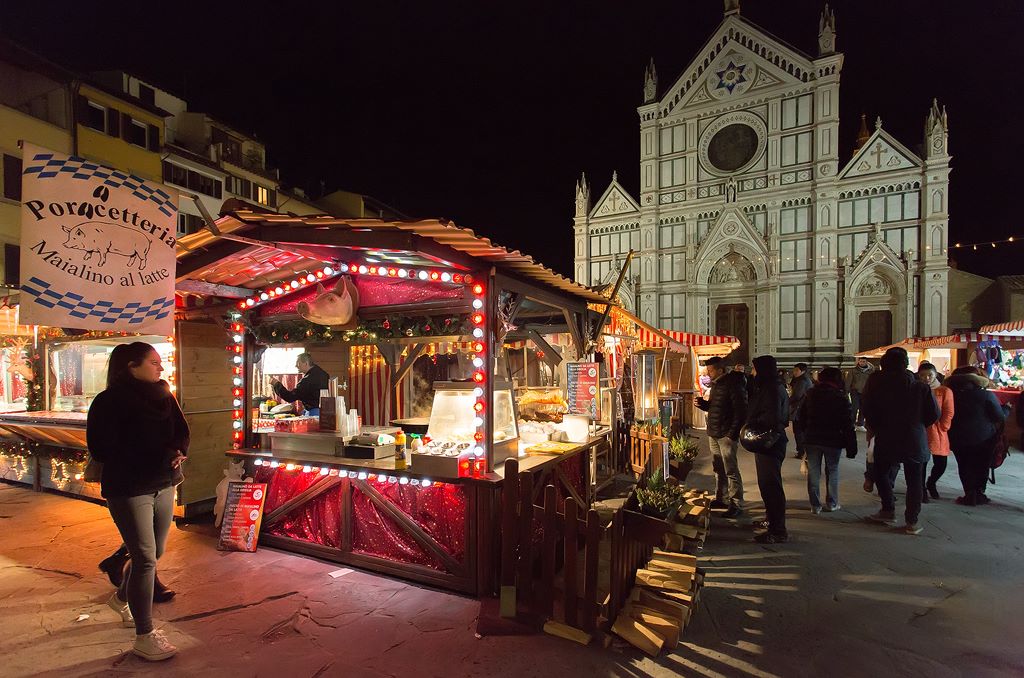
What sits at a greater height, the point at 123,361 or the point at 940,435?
the point at 123,361

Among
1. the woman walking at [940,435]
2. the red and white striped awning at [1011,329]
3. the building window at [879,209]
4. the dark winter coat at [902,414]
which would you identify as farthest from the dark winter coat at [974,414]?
the building window at [879,209]

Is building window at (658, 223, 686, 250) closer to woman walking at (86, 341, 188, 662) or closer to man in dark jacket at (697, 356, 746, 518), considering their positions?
man in dark jacket at (697, 356, 746, 518)

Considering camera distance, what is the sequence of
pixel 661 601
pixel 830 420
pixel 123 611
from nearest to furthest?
pixel 661 601, pixel 123 611, pixel 830 420

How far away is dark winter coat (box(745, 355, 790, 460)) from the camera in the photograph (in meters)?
5.70

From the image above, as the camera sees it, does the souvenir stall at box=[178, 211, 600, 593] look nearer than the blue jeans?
Yes

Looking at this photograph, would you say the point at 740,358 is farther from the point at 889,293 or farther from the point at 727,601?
the point at 727,601

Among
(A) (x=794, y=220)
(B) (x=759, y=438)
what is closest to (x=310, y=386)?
(B) (x=759, y=438)

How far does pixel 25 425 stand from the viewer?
299 inches

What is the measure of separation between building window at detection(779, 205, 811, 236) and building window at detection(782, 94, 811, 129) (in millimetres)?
4274

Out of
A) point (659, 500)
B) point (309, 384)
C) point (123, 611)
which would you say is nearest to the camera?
point (123, 611)

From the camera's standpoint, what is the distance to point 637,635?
11.7 feet

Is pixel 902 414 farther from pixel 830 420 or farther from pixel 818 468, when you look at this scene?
pixel 818 468

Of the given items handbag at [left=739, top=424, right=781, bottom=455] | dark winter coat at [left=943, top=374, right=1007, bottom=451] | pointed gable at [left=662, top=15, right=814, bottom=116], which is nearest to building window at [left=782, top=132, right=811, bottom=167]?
pointed gable at [left=662, top=15, right=814, bottom=116]

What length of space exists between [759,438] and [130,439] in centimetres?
578
